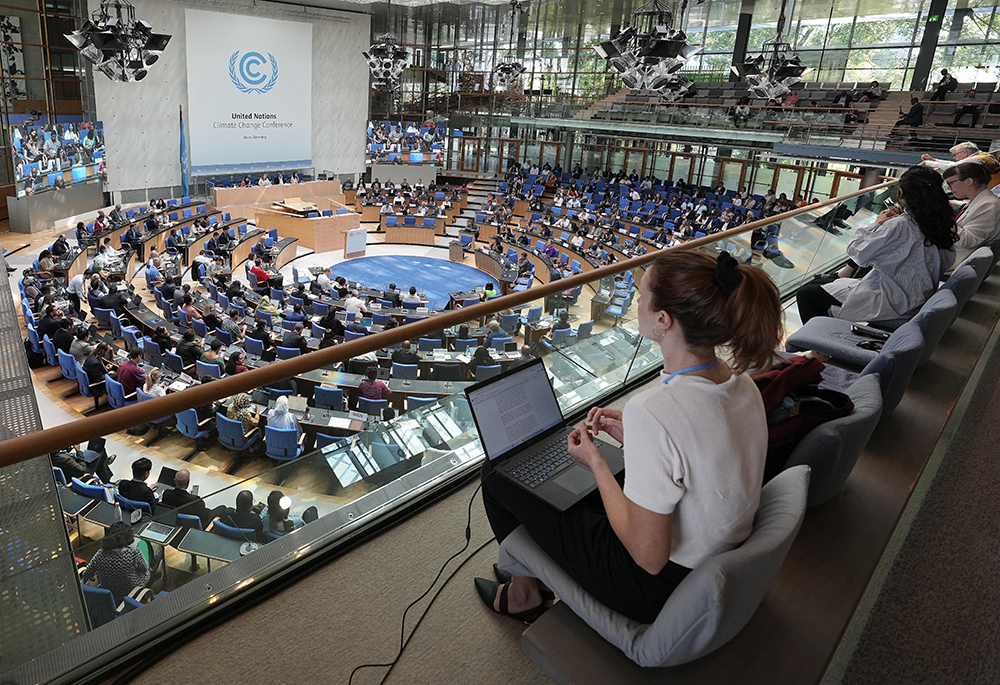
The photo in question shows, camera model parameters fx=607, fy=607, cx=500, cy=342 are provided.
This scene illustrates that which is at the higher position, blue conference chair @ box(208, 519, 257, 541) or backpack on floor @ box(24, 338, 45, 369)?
blue conference chair @ box(208, 519, 257, 541)

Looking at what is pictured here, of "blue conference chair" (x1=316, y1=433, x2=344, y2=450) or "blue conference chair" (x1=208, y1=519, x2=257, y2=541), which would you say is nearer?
"blue conference chair" (x1=208, y1=519, x2=257, y2=541)

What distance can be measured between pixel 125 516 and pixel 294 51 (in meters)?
24.5

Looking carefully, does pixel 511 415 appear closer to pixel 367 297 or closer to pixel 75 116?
pixel 367 297

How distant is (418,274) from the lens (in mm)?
18031

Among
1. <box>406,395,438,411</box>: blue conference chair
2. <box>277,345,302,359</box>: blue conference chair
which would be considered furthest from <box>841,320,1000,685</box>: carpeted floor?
<box>277,345,302,359</box>: blue conference chair

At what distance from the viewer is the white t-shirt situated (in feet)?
4.29

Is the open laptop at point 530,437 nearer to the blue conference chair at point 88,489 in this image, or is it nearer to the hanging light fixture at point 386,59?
the blue conference chair at point 88,489

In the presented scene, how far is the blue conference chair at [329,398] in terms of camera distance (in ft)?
10.8

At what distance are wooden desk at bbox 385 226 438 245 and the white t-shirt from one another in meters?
20.1

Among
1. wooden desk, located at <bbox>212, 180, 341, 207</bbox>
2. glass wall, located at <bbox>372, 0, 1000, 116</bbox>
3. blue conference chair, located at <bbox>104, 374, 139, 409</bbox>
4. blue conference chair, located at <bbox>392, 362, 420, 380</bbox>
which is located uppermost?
glass wall, located at <bbox>372, 0, 1000, 116</bbox>

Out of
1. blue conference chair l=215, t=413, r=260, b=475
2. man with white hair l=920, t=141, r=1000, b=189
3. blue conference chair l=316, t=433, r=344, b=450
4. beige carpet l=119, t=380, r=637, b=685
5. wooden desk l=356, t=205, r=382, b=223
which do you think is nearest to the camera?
beige carpet l=119, t=380, r=637, b=685

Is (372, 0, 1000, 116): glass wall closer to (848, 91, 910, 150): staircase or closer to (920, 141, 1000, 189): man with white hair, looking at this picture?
(848, 91, 910, 150): staircase

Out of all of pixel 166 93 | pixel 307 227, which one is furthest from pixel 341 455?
pixel 166 93

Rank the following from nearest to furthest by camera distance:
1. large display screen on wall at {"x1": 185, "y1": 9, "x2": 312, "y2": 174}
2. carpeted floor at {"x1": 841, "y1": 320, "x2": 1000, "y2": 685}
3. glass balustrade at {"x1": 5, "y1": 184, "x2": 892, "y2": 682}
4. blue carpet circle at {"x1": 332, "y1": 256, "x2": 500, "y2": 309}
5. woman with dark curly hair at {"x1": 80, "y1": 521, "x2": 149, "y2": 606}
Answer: carpeted floor at {"x1": 841, "y1": 320, "x2": 1000, "y2": 685} → woman with dark curly hair at {"x1": 80, "y1": 521, "x2": 149, "y2": 606} → glass balustrade at {"x1": 5, "y1": 184, "x2": 892, "y2": 682} → blue carpet circle at {"x1": 332, "y1": 256, "x2": 500, "y2": 309} → large display screen on wall at {"x1": 185, "y1": 9, "x2": 312, "y2": 174}
